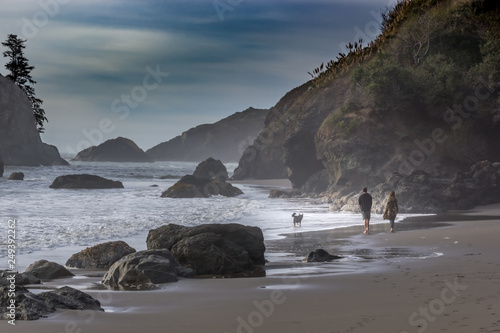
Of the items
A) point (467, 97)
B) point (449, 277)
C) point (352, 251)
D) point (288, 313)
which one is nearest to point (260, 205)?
point (467, 97)

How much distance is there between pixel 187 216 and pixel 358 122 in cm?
1337

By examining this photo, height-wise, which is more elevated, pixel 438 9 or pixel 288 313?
pixel 438 9

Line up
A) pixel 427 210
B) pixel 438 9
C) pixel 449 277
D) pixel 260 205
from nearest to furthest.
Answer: pixel 449 277, pixel 427 210, pixel 260 205, pixel 438 9

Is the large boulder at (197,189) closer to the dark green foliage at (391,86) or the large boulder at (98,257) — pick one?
the dark green foliage at (391,86)

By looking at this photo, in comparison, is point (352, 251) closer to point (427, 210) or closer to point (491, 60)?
point (427, 210)

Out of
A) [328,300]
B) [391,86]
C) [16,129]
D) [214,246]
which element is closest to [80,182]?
[391,86]

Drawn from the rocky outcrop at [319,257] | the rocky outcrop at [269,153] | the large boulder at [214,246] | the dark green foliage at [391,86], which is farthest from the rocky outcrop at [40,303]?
the rocky outcrop at [269,153]

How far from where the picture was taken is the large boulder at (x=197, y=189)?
3934cm

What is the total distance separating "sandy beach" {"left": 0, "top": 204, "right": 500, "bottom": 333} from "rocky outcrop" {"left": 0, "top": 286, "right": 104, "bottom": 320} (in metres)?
0.18

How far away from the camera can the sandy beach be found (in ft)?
22.7

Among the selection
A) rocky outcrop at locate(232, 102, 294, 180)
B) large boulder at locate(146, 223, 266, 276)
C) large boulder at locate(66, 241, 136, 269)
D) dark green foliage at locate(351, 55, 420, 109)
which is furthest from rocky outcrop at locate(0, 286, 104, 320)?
rocky outcrop at locate(232, 102, 294, 180)

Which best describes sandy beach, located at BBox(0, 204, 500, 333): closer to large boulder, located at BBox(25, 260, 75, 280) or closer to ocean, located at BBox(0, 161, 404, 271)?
large boulder, located at BBox(25, 260, 75, 280)

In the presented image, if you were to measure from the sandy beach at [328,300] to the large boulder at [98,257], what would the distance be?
1.02 meters

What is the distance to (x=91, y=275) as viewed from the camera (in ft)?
38.3
